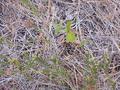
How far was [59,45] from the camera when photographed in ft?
5.56

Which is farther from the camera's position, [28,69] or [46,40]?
[46,40]

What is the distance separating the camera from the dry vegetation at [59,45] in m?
1.52

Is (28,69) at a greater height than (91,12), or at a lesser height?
lesser

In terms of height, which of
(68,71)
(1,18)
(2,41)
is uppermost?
(1,18)

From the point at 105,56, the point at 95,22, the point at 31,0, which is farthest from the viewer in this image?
the point at 31,0

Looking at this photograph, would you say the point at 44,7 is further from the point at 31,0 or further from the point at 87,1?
the point at 87,1

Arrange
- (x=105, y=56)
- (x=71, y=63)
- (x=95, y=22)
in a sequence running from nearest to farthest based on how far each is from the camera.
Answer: (x=105, y=56)
(x=71, y=63)
(x=95, y=22)

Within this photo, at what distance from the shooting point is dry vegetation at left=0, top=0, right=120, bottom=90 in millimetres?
1516

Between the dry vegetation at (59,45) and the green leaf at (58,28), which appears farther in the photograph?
the green leaf at (58,28)

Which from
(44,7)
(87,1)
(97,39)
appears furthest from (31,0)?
(97,39)

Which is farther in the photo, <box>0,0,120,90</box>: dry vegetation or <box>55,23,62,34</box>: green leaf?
<box>55,23,62,34</box>: green leaf

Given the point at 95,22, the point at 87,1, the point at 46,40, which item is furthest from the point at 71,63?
the point at 87,1

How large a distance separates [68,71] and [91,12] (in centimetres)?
41

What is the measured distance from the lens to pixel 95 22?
1.77 m
